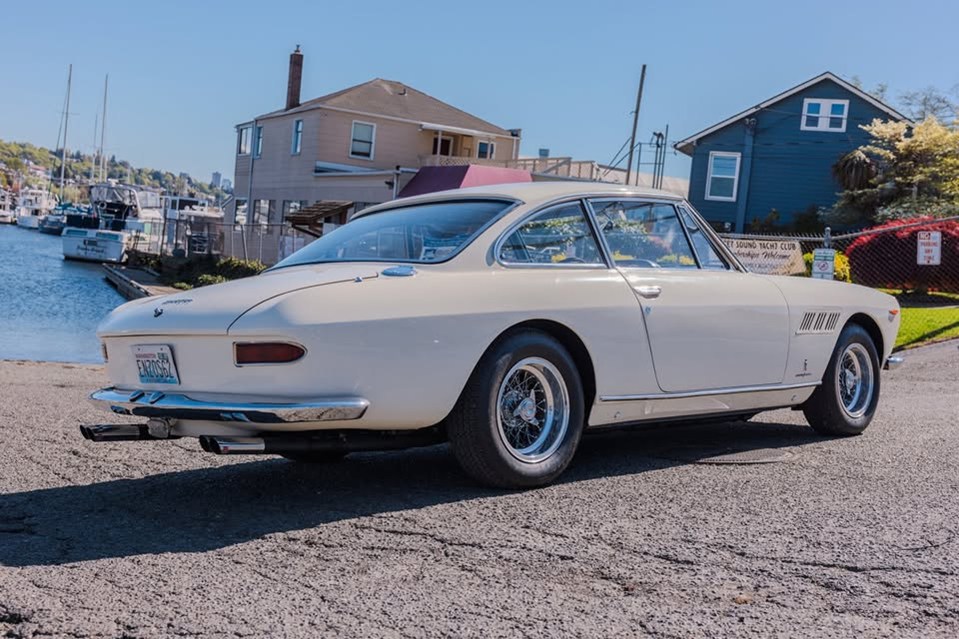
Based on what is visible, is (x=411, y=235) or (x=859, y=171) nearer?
(x=411, y=235)

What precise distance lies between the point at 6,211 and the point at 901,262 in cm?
15201

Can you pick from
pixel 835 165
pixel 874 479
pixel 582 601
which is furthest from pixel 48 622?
pixel 835 165

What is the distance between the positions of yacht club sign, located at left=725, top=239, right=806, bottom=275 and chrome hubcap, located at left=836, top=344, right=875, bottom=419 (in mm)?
7960

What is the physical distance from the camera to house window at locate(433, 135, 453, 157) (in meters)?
42.4

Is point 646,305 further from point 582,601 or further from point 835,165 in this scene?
point 835,165

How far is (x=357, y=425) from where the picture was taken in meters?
4.46

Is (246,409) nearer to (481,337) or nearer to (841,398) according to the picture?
(481,337)

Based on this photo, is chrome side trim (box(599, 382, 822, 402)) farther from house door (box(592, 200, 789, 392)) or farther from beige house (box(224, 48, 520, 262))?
beige house (box(224, 48, 520, 262))

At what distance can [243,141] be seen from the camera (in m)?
48.2

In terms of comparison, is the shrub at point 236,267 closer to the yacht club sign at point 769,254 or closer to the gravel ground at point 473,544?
the yacht club sign at point 769,254

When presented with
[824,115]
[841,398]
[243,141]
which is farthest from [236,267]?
[841,398]

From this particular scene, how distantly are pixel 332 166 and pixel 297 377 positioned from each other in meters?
36.6

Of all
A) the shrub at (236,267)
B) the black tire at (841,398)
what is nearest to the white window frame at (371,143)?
the shrub at (236,267)

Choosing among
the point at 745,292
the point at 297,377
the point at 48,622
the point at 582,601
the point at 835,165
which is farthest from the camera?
the point at 835,165
